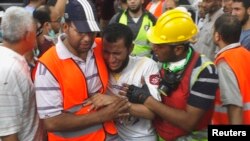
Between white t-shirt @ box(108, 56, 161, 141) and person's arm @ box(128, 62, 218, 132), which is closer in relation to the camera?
person's arm @ box(128, 62, 218, 132)

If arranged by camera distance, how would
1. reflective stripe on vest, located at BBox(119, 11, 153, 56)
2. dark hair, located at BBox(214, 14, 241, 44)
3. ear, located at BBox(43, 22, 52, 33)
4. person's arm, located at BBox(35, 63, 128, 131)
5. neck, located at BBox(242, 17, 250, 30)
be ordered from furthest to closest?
reflective stripe on vest, located at BBox(119, 11, 153, 56) → neck, located at BBox(242, 17, 250, 30) → ear, located at BBox(43, 22, 52, 33) → dark hair, located at BBox(214, 14, 241, 44) → person's arm, located at BBox(35, 63, 128, 131)

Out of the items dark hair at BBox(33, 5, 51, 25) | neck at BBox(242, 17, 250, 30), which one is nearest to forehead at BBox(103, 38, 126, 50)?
dark hair at BBox(33, 5, 51, 25)

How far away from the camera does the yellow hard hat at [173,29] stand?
310 centimetres

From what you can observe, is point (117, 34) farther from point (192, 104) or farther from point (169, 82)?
point (192, 104)

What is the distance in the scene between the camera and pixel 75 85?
2.94 metres

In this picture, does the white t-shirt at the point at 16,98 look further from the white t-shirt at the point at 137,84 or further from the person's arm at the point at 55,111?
the white t-shirt at the point at 137,84

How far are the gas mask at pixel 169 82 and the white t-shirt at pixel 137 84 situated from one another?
6 cm

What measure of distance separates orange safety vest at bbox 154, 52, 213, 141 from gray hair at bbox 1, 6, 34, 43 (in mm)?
1023

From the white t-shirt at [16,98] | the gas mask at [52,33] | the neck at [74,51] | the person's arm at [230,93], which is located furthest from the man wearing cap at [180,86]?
the gas mask at [52,33]

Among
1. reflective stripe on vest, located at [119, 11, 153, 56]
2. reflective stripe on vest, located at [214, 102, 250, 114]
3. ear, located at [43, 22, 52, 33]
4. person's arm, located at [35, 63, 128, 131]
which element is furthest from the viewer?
reflective stripe on vest, located at [119, 11, 153, 56]

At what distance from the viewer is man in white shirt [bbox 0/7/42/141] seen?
297 centimetres

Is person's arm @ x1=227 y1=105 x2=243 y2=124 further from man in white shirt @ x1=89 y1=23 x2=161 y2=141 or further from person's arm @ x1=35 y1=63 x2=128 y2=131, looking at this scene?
person's arm @ x1=35 y1=63 x2=128 y2=131

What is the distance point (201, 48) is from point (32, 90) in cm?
309

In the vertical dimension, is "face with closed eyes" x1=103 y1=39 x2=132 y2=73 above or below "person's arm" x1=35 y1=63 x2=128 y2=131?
above
